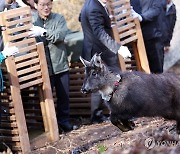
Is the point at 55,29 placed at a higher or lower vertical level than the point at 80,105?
higher

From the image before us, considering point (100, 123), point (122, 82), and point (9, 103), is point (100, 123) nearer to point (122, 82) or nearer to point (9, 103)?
point (9, 103)

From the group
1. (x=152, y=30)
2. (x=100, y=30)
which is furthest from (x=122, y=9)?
(x=100, y=30)

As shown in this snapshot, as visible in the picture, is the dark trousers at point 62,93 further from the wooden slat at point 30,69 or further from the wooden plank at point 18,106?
the wooden plank at point 18,106

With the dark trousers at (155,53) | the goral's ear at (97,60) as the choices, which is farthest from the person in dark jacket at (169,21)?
the goral's ear at (97,60)

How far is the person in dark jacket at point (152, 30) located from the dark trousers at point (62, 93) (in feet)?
6.18

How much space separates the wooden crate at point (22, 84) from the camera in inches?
314

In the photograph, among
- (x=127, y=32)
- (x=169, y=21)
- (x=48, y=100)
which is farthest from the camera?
(x=169, y=21)

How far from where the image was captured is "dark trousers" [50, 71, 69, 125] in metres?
8.91

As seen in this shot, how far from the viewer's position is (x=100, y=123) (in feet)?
30.8

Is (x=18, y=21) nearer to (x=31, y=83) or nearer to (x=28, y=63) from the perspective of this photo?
(x=28, y=63)

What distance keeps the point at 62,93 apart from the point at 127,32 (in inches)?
62.1

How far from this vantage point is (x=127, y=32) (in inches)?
373

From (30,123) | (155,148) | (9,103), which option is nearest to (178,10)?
(30,123)

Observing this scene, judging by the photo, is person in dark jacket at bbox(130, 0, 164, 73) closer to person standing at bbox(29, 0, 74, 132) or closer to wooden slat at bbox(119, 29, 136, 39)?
wooden slat at bbox(119, 29, 136, 39)
